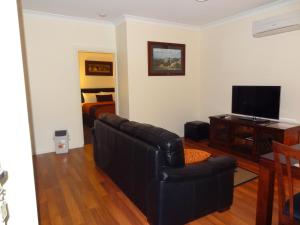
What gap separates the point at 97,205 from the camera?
2.40 metres

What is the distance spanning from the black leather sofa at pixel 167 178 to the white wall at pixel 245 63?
2233mm

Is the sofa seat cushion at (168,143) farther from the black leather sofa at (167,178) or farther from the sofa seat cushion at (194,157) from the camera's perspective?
the sofa seat cushion at (194,157)

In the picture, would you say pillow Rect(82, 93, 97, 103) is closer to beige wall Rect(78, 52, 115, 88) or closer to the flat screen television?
beige wall Rect(78, 52, 115, 88)

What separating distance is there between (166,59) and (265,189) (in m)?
3.48

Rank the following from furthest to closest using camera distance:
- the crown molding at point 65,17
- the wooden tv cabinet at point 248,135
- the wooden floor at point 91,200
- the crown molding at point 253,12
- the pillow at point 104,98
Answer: the pillow at point 104,98
the crown molding at point 65,17
the crown molding at point 253,12
the wooden tv cabinet at point 248,135
the wooden floor at point 91,200

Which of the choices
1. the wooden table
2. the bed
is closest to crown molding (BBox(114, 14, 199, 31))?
the bed

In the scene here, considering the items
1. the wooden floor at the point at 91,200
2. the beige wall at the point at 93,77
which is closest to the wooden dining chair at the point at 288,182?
the wooden floor at the point at 91,200

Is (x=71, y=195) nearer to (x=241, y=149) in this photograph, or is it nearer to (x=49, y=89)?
(x=49, y=89)

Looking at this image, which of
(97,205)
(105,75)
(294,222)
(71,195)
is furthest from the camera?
(105,75)

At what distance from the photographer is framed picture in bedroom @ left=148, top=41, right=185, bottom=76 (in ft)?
14.8

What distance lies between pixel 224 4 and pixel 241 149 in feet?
8.18

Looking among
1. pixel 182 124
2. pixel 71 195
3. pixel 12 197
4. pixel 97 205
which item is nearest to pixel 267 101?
pixel 182 124

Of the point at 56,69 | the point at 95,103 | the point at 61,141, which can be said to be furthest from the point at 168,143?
the point at 95,103

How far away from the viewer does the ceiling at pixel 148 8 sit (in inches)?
136
